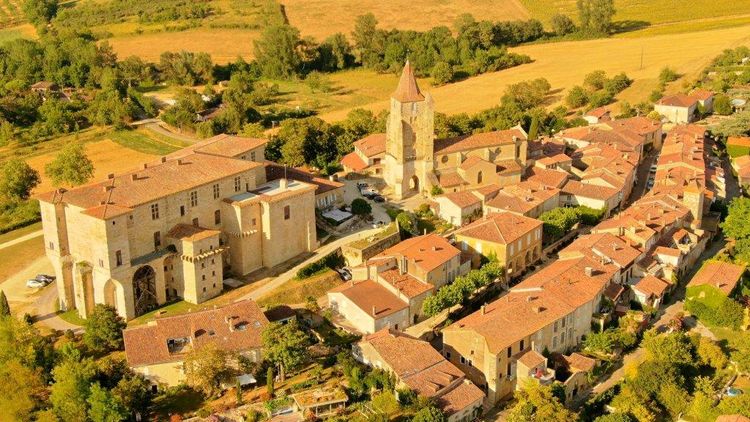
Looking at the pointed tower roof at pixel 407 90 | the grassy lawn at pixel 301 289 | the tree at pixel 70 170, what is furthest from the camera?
the tree at pixel 70 170

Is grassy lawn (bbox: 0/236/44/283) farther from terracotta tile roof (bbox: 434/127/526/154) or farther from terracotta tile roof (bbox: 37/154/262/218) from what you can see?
terracotta tile roof (bbox: 434/127/526/154)

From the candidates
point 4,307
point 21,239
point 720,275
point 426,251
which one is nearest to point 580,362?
point 426,251

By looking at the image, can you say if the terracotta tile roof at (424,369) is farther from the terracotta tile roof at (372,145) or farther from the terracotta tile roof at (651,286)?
the terracotta tile roof at (372,145)

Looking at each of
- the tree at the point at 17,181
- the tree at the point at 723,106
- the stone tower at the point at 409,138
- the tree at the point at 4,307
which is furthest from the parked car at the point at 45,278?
the tree at the point at 723,106

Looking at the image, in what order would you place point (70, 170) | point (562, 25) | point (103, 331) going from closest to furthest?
point (103, 331) < point (70, 170) < point (562, 25)

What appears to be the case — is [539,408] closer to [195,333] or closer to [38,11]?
[195,333]
